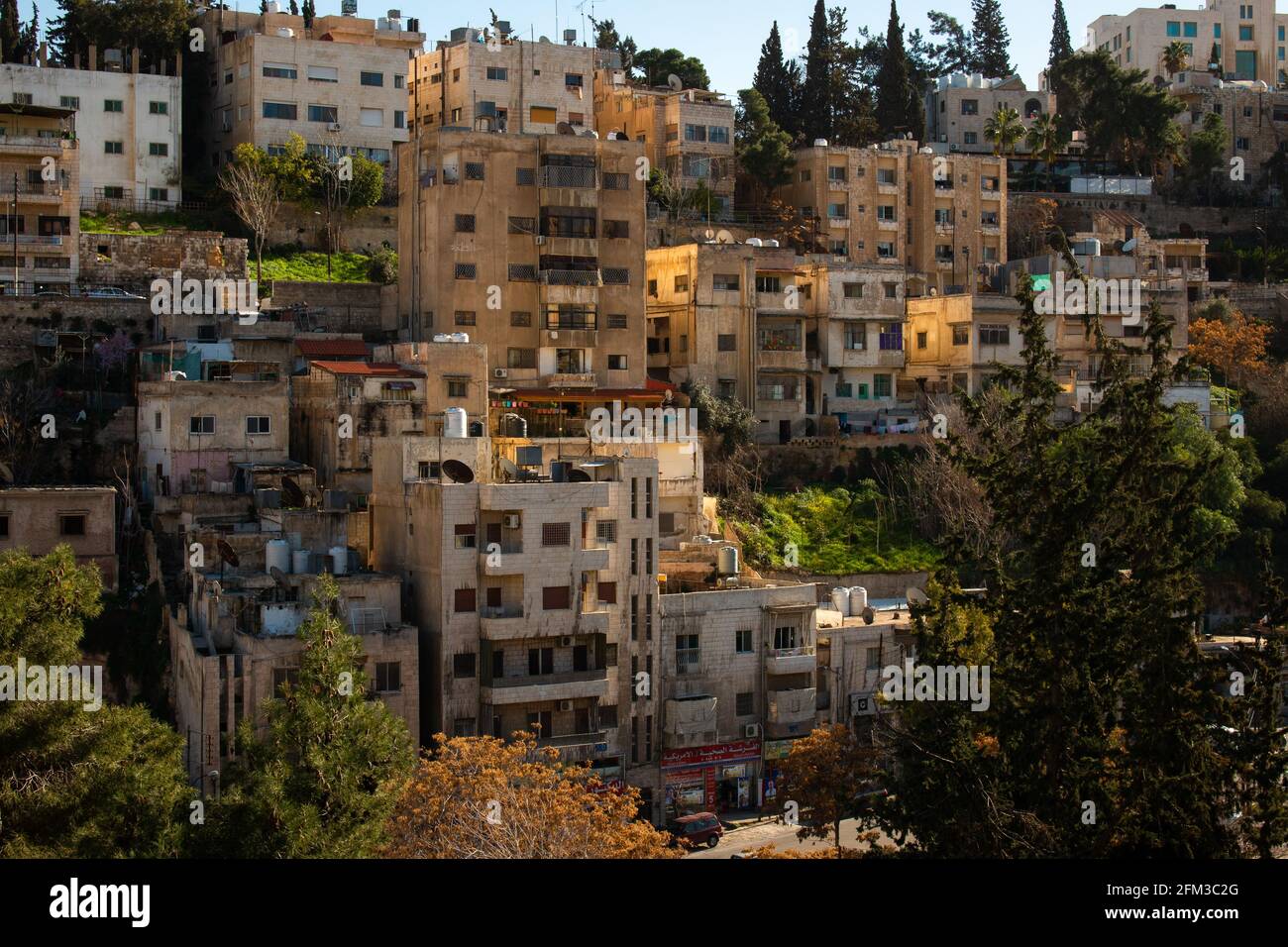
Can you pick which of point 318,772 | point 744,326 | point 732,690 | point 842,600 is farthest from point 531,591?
point 744,326

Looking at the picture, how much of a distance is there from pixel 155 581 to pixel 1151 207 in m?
53.6

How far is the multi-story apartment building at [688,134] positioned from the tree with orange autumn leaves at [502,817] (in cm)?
4174

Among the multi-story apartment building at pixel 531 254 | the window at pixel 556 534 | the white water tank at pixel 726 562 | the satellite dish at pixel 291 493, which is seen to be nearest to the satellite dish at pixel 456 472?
the window at pixel 556 534

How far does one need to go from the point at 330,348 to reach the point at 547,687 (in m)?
16.7

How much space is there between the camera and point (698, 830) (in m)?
35.1

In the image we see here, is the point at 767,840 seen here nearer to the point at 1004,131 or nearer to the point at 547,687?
the point at 547,687

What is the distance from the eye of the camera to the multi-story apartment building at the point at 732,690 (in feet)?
125

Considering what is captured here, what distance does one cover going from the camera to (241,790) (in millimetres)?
26703

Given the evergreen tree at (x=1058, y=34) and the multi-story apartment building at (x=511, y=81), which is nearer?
the multi-story apartment building at (x=511, y=81)

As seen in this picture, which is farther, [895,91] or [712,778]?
[895,91]

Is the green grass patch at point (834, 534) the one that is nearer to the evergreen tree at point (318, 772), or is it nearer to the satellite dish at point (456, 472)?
the satellite dish at point (456, 472)

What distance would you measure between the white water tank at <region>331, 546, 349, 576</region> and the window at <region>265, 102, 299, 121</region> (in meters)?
30.2
